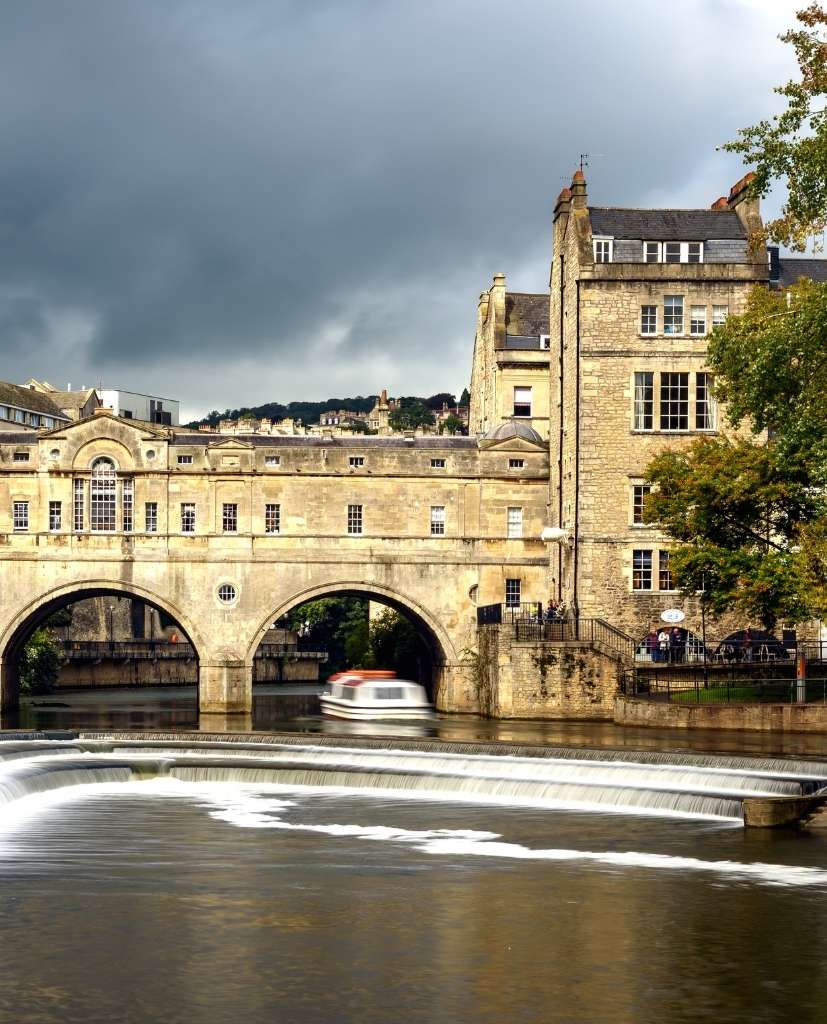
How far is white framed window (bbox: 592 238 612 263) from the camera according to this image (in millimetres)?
57844

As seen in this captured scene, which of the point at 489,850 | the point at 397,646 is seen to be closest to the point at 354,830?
the point at 489,850

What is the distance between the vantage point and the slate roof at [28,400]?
4124 inches

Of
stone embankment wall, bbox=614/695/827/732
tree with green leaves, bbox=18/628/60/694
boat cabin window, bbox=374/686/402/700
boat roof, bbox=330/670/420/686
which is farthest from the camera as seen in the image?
tree with green leaves, bbox=18/628/60/694

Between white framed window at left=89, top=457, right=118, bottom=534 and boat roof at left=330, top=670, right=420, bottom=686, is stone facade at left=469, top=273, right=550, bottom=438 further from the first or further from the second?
white framed window at left=89, top=457, right=118, bottom=534

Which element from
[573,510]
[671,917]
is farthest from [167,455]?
[671,917]

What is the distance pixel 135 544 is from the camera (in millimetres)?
61344

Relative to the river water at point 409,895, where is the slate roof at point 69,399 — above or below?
above

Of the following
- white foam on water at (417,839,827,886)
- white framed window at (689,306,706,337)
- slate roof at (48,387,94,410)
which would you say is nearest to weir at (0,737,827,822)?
white foam on water at (417,839,827,886)

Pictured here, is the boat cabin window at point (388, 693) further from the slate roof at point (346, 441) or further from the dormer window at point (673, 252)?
the dormer window at point (673, 252)

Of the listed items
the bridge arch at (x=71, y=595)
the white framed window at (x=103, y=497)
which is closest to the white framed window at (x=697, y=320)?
the bridge arch at (x=71, y=595)

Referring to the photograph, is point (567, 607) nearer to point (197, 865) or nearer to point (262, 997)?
point (197, 865)

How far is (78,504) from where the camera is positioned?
6169 cm

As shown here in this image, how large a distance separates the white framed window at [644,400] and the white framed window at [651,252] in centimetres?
451

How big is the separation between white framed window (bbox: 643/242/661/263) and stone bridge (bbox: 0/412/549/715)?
30.3 feet
